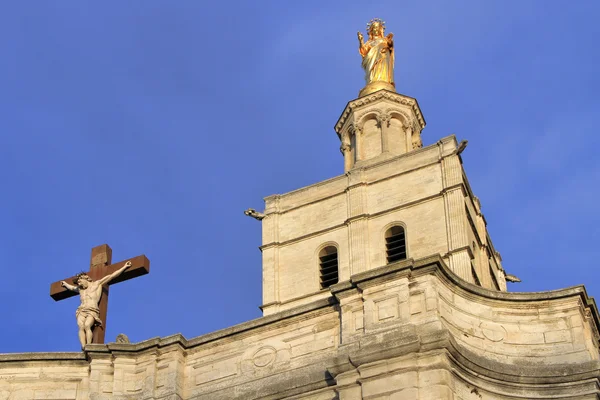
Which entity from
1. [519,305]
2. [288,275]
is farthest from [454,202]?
[519,305]

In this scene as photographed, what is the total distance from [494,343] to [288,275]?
20368 mm

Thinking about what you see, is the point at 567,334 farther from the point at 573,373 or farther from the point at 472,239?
the point at 472,239

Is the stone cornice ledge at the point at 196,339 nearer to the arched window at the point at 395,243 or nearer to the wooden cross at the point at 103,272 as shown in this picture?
the wooden cross at the point at 103,272

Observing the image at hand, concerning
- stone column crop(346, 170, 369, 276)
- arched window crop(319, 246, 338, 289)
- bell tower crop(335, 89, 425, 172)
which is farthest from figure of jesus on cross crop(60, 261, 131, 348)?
bell tower crop(335, 89, 425, 172)

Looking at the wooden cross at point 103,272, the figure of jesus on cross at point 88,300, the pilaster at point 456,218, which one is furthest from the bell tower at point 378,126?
the figure of jesus on cross at point 88,300

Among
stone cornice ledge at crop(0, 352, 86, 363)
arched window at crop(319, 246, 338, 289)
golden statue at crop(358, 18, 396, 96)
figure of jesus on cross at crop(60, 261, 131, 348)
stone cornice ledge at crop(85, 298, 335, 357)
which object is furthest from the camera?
golden statue at crop(358, 18, 396, 96)

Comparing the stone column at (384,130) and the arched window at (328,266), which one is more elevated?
the stone column at (384,130)

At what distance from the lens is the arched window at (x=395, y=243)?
42.4 metres

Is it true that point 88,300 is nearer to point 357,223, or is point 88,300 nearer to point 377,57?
point 357,223

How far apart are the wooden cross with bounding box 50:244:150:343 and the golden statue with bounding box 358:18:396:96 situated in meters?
25.3

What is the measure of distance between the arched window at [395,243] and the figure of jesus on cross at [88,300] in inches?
644

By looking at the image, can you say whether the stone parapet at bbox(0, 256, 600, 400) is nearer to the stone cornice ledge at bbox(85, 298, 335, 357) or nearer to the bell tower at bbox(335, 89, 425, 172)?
the stone cornice ledge at bbox(85, 298, 335, 357)

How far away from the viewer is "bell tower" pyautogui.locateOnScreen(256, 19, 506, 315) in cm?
4219

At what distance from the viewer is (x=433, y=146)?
44.7m
